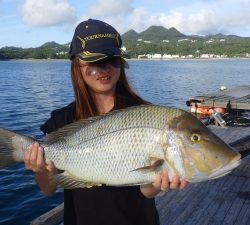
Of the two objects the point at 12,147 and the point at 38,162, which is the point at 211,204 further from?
→ the point at 12,147

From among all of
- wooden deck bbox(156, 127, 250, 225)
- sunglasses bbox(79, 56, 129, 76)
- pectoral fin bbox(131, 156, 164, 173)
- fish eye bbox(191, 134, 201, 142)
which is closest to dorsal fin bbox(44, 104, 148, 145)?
sunglasses bbox(79, 56, 129, 76)

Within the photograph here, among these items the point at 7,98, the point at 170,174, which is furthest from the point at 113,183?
the point at 7,98

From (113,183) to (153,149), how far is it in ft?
1.09

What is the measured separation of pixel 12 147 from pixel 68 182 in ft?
1.45

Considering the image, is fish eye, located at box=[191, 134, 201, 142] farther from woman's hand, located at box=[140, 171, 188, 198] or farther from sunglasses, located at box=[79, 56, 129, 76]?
sunglasses, located at box=[79, 56, 129, 76]

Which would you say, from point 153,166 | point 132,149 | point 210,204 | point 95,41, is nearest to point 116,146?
point 132,149

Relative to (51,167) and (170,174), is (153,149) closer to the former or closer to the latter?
(170,174)

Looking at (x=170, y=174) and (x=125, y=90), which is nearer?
(x=170, y=174)

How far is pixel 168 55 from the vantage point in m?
175

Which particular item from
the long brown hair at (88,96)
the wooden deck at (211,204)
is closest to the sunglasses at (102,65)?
the long brown hair at (88,96)

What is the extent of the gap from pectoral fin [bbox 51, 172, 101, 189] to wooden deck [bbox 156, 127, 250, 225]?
3259mm

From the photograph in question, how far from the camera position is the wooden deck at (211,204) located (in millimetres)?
5680

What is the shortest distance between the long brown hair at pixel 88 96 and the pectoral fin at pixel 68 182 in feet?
1.55

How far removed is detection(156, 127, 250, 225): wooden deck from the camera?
5680 mm
